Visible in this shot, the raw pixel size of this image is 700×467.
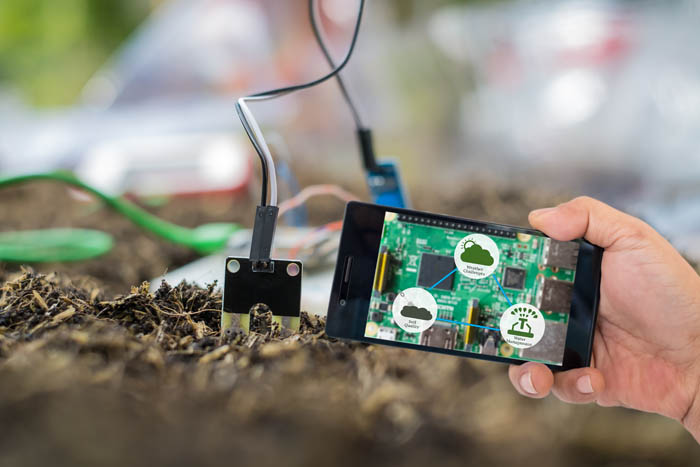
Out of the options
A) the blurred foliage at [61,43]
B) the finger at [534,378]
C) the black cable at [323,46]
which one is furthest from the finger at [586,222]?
the blurred foliage at [61,43]

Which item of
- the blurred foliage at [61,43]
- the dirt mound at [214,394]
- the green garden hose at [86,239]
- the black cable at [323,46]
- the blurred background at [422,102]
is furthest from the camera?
the blurred foliage at [61,43]

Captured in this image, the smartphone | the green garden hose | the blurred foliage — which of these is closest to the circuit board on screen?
the smartphone

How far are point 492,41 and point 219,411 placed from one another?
74.1 inches

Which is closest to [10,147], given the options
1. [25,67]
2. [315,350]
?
[25,67]

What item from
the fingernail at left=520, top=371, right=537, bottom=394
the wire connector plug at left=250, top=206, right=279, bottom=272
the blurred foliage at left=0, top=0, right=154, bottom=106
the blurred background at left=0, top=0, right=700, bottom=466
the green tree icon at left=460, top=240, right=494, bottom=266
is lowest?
the fingernail at left=520, top=371, right=537, bottom=394

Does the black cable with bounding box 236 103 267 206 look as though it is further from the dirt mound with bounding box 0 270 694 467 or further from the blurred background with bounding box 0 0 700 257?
the blurred background with bounding box 0 0 700 257

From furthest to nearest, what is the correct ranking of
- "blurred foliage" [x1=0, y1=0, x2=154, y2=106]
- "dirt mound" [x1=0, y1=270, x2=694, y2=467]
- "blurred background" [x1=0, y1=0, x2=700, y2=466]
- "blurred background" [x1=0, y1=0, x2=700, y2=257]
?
1. "blurred foliage" [x1=0, y1=0, x2=154, y2=106]
2. "blurred background" [x1=0, y1=0, x2=700, y2=257]
3. "blurred background" [x1=0, y1=0, x2=700, y2=466]
4. "dirt mound" [x1=0, y1=270, x2=694, y2=467]

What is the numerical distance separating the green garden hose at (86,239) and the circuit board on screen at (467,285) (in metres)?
0.42

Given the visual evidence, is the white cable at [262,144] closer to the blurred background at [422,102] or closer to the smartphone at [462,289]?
the smartphone at [462,289]

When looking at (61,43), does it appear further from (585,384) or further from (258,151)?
(585,384)

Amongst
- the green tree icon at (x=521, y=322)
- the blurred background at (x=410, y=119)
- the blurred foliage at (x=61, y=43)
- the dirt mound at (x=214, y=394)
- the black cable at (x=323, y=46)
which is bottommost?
the dirt mound at (x=214, y=394)

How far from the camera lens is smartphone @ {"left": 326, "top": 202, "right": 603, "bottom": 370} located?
53 cm

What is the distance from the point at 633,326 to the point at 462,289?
0.24 meters

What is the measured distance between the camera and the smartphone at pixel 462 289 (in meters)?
0.53
